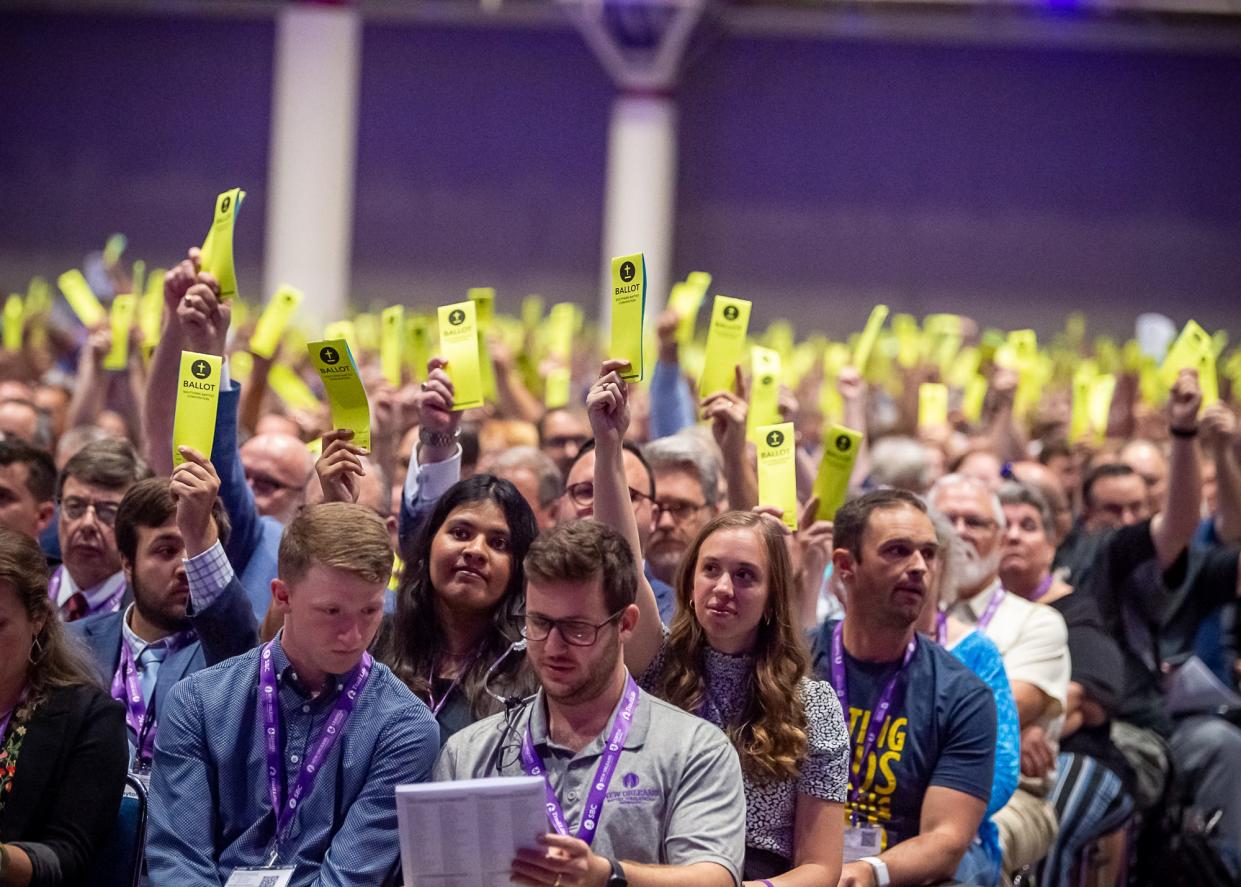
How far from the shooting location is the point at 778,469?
435 centimetres

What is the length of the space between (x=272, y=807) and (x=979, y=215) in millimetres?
18242

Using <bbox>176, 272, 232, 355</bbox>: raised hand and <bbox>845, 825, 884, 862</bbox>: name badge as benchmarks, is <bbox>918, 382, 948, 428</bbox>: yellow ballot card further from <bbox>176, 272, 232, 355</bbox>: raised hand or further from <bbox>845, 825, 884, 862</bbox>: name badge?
<bbox>176, 272, 232, 355</bbox>: raised hand

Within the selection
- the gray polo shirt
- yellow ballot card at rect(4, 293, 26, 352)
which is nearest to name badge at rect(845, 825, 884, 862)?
the gray polo shirt

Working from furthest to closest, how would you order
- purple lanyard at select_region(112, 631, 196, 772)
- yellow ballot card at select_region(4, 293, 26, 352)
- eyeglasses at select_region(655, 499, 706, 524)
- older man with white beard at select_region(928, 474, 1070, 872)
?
yellow ballot card at select_region(4, 293, 26, 352) < eyeglasses at select_region(655, 499, 706, 524) < older man with white beard at select_region(928, 474, 1070, 872) < purple lanyard at select_region(112, 631, 196, 772)

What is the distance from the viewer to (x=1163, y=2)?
18.8 meters

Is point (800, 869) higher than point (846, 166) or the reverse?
the reverse

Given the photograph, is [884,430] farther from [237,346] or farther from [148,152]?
[148,152]

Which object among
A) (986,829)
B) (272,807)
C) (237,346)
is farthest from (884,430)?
(272,807)

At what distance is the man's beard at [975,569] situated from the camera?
4.95 meters

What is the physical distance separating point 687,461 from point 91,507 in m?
1.69

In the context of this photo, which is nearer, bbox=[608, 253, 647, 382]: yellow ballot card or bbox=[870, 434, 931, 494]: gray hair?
bbox=[608, 253, 647, 382]: yellow ballot card

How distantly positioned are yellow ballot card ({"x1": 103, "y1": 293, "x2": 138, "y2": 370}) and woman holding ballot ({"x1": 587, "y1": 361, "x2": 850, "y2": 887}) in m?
3.58

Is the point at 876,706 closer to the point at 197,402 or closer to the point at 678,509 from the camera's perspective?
the point at 678,509

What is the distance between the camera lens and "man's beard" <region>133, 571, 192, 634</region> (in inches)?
156
